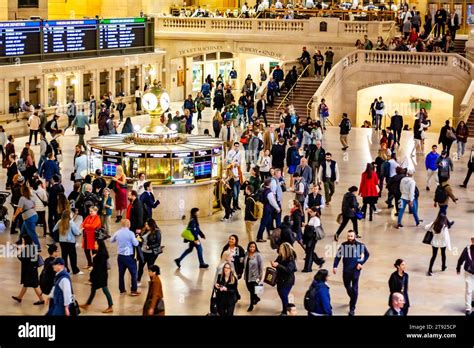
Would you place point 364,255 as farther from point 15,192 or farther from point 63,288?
point 15,192

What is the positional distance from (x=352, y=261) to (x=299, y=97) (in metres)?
26.3

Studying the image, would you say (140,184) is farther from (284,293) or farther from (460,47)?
(460,47)

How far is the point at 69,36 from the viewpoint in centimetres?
4334

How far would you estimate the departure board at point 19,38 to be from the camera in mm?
40066

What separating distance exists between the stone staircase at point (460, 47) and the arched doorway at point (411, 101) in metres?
1.83

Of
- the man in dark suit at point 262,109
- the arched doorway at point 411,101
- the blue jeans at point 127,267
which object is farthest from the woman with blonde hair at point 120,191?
the arched doorway at point 411,101

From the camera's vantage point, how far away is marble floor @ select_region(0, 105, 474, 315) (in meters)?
18.7

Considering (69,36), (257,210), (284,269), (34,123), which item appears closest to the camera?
(284,269)

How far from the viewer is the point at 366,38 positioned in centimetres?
4581

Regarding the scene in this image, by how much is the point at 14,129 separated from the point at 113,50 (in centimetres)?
778

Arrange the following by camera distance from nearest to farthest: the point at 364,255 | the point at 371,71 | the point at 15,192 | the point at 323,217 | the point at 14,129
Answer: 1. the point at 364,255
2. the point at 15,192
3. the point at 323,217
4. the point at 14,129
5. the point at 371,71

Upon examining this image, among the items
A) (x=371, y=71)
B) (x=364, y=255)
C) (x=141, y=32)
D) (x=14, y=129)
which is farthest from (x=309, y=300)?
(x=141, y=32)

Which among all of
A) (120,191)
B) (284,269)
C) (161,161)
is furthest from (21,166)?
(284,269)
